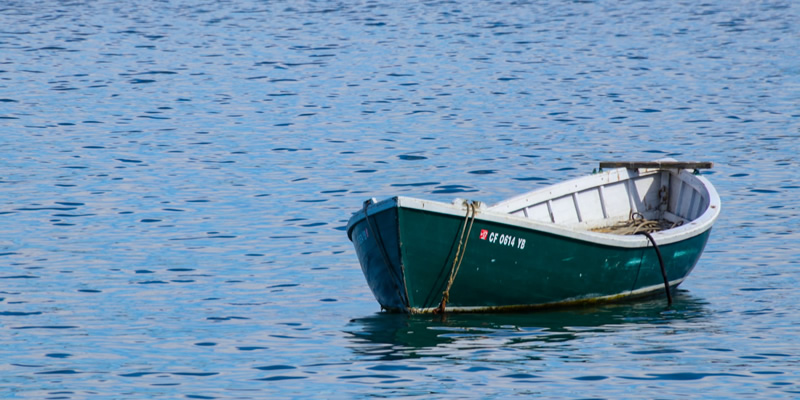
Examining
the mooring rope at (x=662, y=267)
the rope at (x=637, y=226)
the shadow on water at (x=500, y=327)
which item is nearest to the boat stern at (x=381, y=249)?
the shadow on water at (x=500, y=327)

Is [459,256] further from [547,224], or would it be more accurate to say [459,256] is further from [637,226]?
[637,226]

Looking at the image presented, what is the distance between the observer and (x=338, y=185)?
2761cm

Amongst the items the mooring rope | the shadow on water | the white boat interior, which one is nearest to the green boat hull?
the shadow on water

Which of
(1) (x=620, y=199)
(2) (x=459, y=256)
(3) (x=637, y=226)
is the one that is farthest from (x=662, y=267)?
(1) (x=620, y=199)

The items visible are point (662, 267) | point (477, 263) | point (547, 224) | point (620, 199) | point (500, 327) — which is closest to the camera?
point (500, 327)

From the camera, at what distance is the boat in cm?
1653

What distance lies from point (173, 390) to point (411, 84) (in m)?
31.9

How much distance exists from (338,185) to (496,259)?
36.3ft

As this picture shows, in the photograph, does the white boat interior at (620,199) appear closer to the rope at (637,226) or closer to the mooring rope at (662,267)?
the rope at (637,226)

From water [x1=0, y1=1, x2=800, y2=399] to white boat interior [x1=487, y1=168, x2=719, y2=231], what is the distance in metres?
1.03

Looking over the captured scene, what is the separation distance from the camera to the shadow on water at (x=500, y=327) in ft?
51.1

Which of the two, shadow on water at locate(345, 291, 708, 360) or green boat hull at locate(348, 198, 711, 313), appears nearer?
shadow on water at locate(345, 291, 708, 360)

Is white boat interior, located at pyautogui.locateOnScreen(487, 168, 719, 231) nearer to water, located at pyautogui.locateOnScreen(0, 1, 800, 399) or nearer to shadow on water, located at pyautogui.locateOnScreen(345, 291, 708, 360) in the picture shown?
water, located at pyautogui.locateOnScreen(0, 1, 800, 399)

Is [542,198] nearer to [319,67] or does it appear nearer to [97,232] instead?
[97,232]
